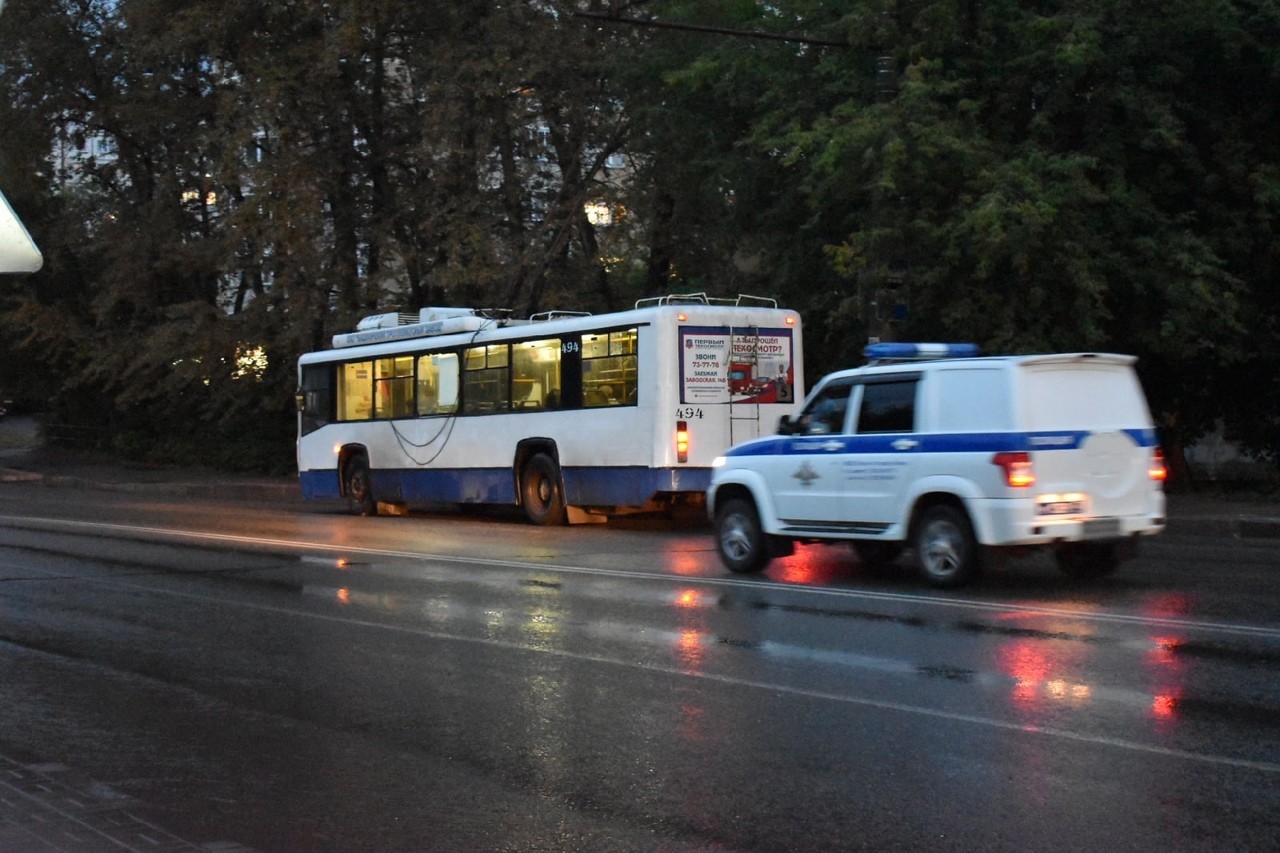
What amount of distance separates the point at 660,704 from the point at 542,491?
1369cm

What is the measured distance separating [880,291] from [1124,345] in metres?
5.02

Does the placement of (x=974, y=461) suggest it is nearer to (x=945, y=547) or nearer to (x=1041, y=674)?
(x=945, y=547)

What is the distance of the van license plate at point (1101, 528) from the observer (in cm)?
1263

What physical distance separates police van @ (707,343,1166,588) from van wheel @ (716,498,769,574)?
325 mm

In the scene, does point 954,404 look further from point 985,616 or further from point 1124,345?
point 1124,345

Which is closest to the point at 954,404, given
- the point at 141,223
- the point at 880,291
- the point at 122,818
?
the point at 880,291

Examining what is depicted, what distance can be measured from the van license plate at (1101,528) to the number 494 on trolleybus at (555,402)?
7870mm

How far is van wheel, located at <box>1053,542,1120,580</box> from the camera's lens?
1367cm

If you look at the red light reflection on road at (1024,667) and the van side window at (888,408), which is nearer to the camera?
the red light reflection on road at (1024,667)

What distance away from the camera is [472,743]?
24.9 ft

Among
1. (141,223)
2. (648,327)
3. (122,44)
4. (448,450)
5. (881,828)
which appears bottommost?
(881,828)

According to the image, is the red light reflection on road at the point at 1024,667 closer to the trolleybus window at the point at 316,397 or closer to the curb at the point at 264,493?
the curb at the point at 264,493

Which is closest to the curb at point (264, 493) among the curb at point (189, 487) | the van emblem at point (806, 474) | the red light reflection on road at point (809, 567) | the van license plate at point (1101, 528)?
the curb at point (189, 487)

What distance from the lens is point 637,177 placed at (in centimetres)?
2972
